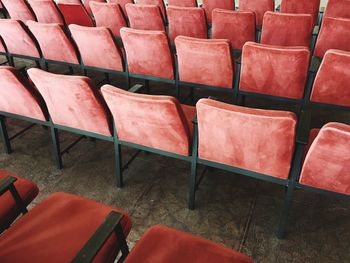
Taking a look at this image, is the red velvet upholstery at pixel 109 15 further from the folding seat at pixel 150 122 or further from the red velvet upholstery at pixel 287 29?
the folding seat at pixel 150 122

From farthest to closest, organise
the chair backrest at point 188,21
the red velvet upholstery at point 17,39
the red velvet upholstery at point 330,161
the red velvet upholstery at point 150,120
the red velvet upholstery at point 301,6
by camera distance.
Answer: the red velvet upholstery at point 301,6 → the chair backrest at point 188,21 → the red velvet upholstery at point 17,39 → the red velvet upholstery at point 150,120 → the red velvet upholstery at point 330,161

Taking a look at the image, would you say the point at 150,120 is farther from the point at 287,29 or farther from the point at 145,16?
the point at 145,16

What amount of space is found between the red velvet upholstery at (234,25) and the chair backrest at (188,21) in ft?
0.42

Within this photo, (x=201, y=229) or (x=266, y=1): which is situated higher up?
(x=266, y=1)

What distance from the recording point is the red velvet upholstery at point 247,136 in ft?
5.18

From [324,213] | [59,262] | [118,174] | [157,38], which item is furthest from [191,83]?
[59,262]

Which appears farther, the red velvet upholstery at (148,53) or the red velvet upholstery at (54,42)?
the red velvet upholstery at (54,42)

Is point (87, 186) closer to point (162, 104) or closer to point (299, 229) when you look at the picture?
point (162, 104)

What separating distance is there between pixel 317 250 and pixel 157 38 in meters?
1.89

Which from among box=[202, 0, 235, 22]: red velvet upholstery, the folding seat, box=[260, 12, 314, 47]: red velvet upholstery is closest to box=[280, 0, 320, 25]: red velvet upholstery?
box=[202, 0, 235, 22]: red velvet upholstery

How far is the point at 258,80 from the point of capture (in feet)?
8.25

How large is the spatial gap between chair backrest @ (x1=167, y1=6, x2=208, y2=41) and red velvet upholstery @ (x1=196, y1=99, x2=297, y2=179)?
6.40 feet

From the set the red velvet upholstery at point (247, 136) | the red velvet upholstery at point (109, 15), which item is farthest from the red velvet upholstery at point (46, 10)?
the red velvet upholstery at point (247, 136)

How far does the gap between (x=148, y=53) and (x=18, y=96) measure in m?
1.07
